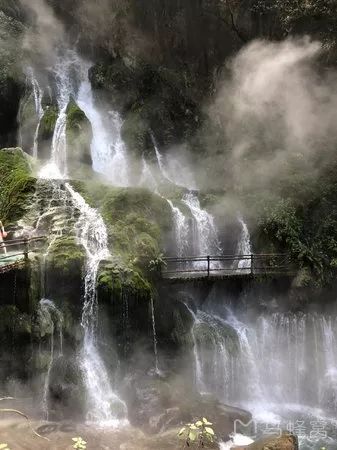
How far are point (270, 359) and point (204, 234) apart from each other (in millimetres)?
5781

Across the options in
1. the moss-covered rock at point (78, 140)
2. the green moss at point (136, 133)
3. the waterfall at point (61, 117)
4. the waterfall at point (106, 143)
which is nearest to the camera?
the waterfall at point (61, 117)

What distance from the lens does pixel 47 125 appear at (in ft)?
78.1

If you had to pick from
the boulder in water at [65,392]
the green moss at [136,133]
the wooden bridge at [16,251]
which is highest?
the green moss at [136,133]

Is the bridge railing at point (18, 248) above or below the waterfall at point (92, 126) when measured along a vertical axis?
below

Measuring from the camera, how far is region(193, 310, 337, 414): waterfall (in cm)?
1566

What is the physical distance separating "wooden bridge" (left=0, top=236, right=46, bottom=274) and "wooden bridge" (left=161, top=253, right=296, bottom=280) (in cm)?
470

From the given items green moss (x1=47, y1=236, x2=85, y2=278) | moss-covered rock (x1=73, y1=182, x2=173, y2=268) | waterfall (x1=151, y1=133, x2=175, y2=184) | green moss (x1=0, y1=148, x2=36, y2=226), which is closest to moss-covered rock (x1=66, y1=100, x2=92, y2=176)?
green moss (x1=0, y1=148, x2=36, y2=226)

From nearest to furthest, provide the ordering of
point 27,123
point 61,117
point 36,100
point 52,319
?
1. point 52,319
2. point 61,117
3. point 27,123
4. point 36,100

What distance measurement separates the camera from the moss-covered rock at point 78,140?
2242 cm

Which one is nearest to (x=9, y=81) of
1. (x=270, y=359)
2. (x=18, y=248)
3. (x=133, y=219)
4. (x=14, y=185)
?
(x=14, y=185)

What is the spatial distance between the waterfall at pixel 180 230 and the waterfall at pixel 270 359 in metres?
2.79

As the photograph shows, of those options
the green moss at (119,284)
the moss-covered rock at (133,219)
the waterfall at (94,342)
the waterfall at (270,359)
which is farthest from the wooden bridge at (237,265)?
the waterfall at (94,342)

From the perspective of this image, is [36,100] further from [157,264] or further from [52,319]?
[52,319]

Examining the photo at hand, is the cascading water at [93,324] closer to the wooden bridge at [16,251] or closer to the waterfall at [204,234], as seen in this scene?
the wooden bridge at [16,251]
